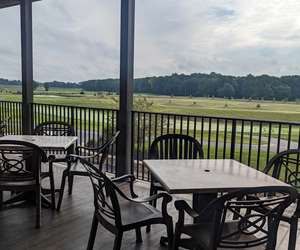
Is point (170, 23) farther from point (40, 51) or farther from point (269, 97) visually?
point (40, 51)

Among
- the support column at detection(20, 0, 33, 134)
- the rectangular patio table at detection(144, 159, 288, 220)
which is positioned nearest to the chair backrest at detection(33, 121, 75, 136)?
the support column at detection(20, 0, 33, 134)

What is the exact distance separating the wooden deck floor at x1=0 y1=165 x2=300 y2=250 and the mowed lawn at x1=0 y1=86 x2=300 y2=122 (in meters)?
1.34

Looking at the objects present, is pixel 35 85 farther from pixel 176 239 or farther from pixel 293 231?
pixel 293 231

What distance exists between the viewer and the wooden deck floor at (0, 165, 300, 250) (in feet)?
8.40

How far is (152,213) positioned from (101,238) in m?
0.73

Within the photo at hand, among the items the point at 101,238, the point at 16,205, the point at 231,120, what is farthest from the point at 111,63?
the point at 101,238

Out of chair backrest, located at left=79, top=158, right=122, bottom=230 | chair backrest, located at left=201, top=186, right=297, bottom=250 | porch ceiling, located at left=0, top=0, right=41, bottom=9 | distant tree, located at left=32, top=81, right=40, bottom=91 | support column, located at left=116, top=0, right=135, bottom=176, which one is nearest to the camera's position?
chair backrest, located at left=201, top=186, right=297, bottom=250

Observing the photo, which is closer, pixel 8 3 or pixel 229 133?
pixel 229 133

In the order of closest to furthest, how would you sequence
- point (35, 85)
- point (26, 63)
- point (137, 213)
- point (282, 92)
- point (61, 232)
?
point (137, 213)
point (61, 232)
point (282, 92)
point (26, 63)
point (35, 85)

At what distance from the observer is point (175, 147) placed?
3.16m

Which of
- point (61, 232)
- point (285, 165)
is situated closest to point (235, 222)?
point (285, 165)

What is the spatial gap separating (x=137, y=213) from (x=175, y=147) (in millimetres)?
1068

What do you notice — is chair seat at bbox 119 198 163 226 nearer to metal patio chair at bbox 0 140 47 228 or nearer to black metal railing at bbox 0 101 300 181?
metal patio chair at bbox 0 140 47 228

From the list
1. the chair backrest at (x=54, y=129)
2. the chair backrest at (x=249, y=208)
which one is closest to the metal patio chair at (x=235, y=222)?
the chair backrest at (x=249, y=208)
